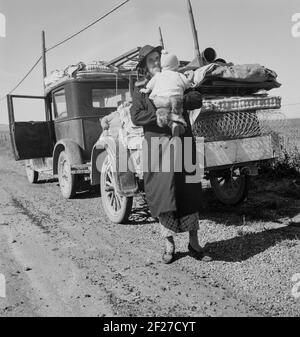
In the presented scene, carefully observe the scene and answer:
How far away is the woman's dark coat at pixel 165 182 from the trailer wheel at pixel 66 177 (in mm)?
3492

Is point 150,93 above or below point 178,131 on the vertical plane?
above

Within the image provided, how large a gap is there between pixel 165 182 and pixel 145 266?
84 cm

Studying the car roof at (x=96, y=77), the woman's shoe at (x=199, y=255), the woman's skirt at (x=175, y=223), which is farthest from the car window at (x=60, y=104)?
the woman's shoe at (x=199, y=255)

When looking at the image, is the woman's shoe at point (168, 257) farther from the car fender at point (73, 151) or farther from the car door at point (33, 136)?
the car door at point (33, 136)

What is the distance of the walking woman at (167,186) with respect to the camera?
3855 mm

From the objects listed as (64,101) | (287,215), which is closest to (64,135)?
(64,101)

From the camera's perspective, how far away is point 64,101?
7578 millimetres

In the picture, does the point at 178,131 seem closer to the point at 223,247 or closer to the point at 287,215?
the point at 223,247

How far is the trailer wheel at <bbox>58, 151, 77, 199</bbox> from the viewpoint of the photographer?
24.2 ft

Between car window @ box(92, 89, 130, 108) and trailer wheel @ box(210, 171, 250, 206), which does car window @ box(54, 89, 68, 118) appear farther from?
trailer wheel @ box(210, 171, 250, 206)

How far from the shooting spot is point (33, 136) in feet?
28.6

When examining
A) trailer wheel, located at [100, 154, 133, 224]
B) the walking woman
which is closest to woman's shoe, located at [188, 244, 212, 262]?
the walking woman

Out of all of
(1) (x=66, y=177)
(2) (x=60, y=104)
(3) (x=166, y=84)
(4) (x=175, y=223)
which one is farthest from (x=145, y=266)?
(2) (x=60, y=104)
